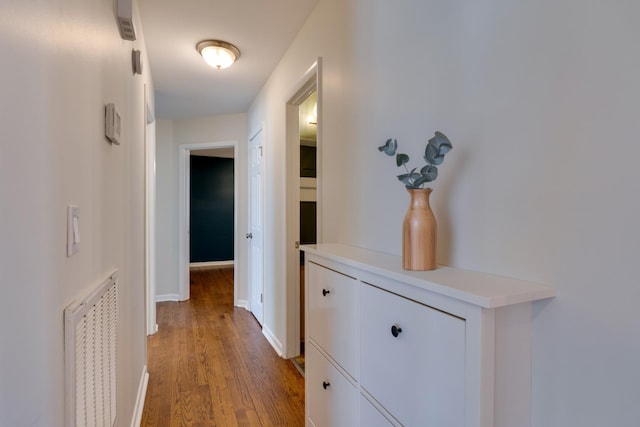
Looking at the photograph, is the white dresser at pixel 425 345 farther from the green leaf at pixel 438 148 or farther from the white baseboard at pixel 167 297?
the white baseboard at pixel 167 297

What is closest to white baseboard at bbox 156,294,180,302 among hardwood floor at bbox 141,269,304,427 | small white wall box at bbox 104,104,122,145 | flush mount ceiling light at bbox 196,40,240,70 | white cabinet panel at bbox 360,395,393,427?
hardwood floor at bbox 141,269,304,427

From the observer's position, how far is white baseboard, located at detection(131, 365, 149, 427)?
1.85 metres

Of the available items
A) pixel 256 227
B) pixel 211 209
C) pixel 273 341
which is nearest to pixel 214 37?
pixel 256 227

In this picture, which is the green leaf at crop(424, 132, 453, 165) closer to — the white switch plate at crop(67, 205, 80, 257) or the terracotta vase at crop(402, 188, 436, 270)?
the terracotta vase at crop(402, 188, 436, 270)

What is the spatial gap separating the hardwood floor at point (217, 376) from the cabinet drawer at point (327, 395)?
1.43 feet

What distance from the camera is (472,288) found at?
796 millimetres

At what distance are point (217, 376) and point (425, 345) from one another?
81.7 inches

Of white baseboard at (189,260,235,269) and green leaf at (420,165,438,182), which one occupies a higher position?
green leaf at (420,165,438,182)

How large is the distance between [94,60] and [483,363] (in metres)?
1.40

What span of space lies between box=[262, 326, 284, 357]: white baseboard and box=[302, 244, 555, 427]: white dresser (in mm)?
1508

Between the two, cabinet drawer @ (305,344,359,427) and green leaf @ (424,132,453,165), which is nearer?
green leaf @ (424,132,453,165)

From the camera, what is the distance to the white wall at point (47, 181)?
1.80 feet

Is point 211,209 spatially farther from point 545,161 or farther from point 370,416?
point 545,161

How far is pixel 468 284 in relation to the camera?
84cm
